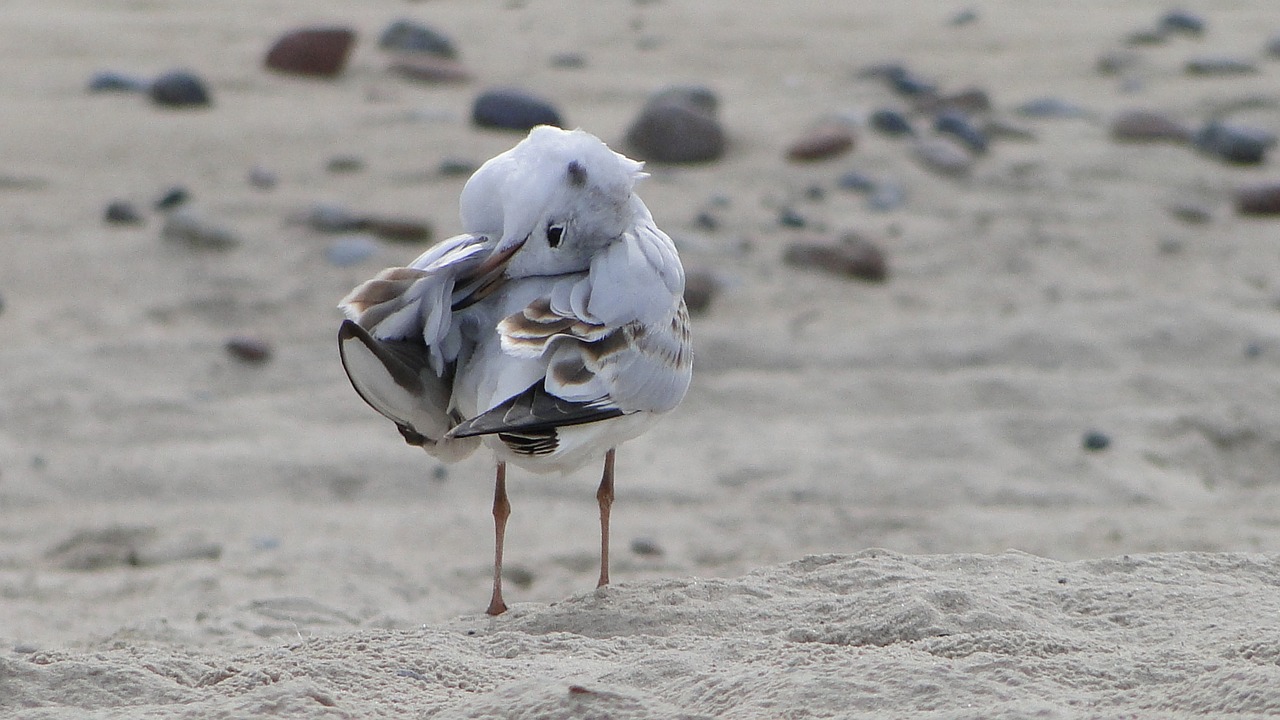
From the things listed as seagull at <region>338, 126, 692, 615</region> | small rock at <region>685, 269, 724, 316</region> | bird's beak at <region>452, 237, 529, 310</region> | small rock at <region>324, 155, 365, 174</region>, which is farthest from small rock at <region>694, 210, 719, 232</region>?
bird's beak at <region>452, 237, 529, 310</region>

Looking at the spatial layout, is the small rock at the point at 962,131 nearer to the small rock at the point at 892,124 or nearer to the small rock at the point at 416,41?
the small rock at the point at 892,124

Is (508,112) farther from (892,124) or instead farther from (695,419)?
(695,419)

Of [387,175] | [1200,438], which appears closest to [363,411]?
[387,175]

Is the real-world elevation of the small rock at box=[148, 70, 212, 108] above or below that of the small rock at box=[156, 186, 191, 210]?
above

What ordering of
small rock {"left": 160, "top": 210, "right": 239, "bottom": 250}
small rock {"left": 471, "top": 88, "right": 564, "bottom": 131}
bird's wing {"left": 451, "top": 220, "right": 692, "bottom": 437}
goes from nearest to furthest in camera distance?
bird's wing {"left": 451, "top": 220, "right": 692, "bottom": 437}
small rock {"left": 160, "top": 210, "right": 239, "bottom": 250}
small rock {"left": 471, "top": 88, "right": 564, "bottom": 131}

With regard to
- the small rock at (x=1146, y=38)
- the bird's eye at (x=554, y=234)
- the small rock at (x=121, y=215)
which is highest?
the bird's eye at (x=554, y=234)

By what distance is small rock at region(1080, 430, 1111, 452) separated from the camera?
20.7 ft

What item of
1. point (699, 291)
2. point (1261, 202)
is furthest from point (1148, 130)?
point (699, 291)

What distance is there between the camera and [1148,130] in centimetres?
930

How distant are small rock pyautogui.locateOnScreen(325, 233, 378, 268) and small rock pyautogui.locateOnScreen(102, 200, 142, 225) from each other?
3.20 ft

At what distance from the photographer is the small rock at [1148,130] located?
30.5 ft

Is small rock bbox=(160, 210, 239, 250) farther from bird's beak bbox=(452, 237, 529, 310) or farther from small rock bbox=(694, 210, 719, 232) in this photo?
bird's beak bbox=(452, 237, 529, 310)

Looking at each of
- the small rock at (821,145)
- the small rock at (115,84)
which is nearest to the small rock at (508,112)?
the small rock at (821,145)

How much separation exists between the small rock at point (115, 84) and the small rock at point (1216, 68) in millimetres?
6424
